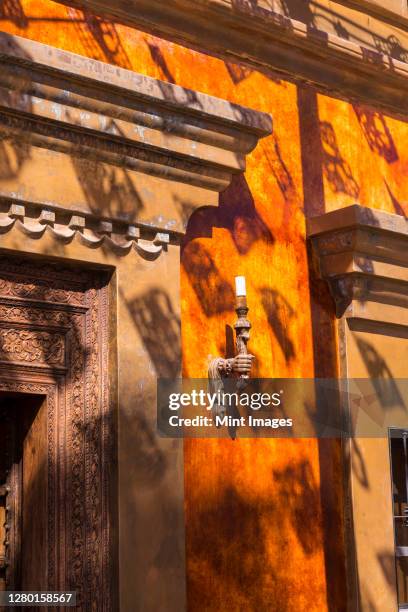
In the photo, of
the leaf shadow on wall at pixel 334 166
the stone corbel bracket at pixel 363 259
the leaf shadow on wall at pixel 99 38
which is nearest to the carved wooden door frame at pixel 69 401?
the leaf shadow on wall at pixel 99 38

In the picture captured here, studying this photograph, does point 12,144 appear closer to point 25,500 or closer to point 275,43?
point 25,500

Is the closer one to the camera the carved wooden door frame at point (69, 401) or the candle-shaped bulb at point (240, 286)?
the carved wooden door frame at point (69, 401)

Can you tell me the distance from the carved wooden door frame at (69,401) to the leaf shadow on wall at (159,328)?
18cm

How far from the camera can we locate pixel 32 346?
5.88 meters

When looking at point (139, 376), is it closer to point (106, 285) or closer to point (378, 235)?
point (106, 285)

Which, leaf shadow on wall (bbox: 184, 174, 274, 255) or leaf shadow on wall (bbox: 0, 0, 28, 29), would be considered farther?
leaf shadow on wall (bbox: 184, 174, 274, 255)

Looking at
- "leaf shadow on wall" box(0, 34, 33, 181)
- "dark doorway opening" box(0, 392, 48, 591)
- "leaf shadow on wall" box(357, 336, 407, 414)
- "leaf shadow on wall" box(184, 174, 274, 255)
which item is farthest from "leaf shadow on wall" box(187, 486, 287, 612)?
"leaf shadow on wall" box(0, 34, 33, 181)

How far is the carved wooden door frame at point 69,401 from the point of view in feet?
19.0

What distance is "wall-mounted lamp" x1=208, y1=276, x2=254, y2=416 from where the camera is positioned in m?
6.42

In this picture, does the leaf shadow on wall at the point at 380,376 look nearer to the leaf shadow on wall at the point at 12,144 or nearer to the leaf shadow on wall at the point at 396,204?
the leaf shadow on wall at the point at 396,204

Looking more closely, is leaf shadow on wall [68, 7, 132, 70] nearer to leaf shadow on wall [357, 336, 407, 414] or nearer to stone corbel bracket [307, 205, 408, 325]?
stone corbel bracket [307, 205, 408, 325]

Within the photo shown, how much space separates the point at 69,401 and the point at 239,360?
958 mm

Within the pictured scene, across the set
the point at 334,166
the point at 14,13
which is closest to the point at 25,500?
the point at 14,13

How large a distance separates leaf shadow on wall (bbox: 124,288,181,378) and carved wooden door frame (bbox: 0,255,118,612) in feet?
0.59
